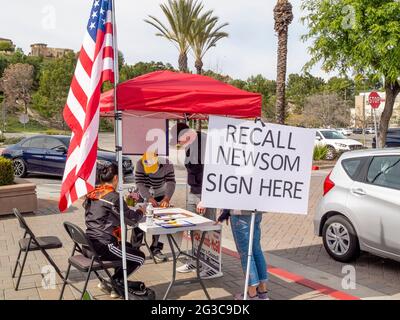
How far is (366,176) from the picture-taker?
6281 millimetres

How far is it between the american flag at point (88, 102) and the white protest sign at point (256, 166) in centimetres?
112

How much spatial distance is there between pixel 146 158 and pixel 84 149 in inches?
77.2

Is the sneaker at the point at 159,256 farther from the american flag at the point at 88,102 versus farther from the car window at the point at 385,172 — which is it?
the car window at the point at 385,172

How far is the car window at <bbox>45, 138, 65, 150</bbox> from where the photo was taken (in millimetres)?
14729

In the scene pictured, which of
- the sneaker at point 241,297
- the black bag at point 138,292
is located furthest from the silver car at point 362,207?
the black bag at point 138,292

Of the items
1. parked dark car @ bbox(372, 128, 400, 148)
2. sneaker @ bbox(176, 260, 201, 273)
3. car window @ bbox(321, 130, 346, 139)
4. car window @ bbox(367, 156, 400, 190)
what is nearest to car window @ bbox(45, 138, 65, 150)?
sneaker @ bbox(176, 260, 201, 273)

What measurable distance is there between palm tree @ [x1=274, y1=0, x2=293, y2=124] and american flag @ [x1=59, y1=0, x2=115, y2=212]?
15272 mm

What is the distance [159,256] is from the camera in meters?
6.48

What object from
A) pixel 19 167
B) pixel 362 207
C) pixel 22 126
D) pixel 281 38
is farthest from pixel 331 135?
pixel 22 126

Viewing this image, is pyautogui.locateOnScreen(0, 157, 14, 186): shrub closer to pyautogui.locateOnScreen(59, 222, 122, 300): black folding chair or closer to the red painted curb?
pyautogui.locateOnScreen(59, 222, 122, 300): black folding chair

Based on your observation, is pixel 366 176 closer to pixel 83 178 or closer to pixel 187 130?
pixel 187 130

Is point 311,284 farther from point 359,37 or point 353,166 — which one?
point 359,37

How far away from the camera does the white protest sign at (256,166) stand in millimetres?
4312
